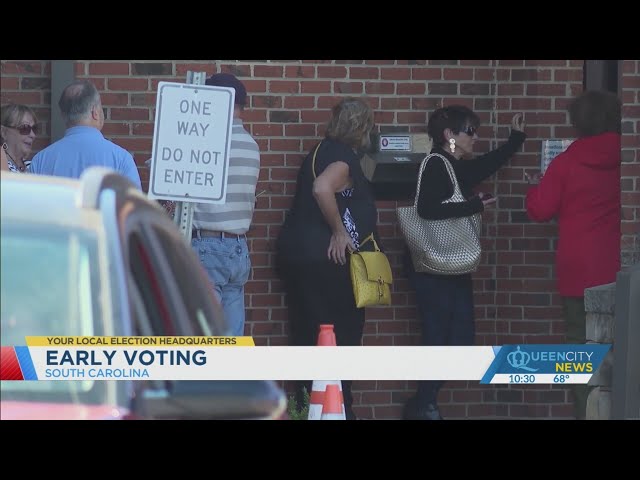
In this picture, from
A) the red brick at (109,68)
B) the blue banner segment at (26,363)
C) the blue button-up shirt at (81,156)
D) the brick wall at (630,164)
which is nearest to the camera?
the blue banner segment at (26,363)

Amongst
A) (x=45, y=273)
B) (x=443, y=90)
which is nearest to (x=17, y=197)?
(x=45, y=273)

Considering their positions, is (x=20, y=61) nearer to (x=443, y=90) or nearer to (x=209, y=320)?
(x=443, y=90)

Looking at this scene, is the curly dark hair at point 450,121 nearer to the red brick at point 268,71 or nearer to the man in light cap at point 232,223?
the red brick at point 268,71

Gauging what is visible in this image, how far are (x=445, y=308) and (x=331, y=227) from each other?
2.72ft

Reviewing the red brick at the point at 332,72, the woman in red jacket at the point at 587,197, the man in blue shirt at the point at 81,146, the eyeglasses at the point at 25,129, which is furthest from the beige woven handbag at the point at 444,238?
the eyeglasses at the point at 25,129

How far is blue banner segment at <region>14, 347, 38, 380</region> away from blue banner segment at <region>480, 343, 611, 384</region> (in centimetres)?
223

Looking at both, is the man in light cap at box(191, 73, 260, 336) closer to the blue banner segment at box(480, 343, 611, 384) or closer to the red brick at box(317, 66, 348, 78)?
the red brick at box(317, 66, 348, 78)

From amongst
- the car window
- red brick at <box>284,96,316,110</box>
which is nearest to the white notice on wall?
red brick at <box>284,96,316,110</box>

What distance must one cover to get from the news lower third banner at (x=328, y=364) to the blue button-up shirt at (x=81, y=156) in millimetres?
973

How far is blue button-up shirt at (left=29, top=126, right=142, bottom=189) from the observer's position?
6598 mm

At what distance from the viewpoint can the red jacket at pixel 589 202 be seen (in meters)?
7.23

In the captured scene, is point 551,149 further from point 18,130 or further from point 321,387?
point 18,130

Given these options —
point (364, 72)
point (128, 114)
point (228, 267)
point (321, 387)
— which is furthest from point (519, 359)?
point (128, 114)

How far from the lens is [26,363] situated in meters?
A: 5.86
